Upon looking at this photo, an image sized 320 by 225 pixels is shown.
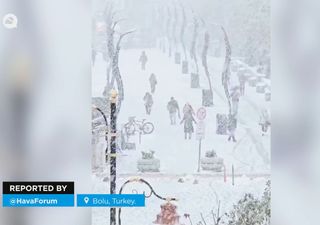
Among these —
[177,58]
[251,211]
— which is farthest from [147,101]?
[251,211]

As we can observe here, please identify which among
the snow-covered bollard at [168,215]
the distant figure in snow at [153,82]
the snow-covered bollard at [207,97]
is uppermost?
the distant figure in snow at [153,82]

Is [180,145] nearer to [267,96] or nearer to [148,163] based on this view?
[148,163]

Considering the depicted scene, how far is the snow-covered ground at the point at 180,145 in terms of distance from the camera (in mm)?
1823

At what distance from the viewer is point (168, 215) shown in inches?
72.4

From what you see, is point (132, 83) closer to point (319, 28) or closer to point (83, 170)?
point (83, 170)

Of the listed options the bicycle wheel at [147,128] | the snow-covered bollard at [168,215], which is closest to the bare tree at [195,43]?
the bicycle wheel at [147,128]

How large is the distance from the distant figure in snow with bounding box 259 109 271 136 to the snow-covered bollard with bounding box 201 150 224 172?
17cm

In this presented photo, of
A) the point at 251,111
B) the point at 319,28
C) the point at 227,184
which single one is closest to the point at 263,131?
the point at 251,111

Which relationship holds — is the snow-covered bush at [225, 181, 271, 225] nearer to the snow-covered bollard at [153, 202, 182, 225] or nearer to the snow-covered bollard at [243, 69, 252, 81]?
the snow-covered bollard at [153, 202, 182, 225]

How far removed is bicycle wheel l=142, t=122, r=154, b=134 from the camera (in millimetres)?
1824

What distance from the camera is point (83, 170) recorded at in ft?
5.96

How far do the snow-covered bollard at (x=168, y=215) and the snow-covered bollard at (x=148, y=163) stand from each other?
121 mm

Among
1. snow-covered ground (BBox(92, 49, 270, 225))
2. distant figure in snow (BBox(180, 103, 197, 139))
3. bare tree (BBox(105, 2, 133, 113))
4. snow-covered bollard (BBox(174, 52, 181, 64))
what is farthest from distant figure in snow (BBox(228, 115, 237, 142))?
bare tree (BBox(105, 2, 133, 113))

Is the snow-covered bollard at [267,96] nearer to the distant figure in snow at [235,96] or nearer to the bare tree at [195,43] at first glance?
the distant figure in snow at [235,96]
